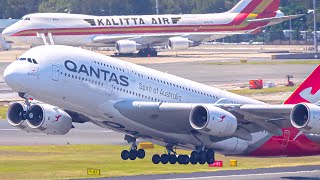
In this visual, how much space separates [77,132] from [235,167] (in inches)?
1025

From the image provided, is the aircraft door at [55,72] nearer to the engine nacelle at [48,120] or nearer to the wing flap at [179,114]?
the engine nacelle at [48,120]

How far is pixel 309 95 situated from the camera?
220ft

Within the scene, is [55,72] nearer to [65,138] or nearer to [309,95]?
[309,95]

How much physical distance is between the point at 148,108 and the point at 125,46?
357 ft

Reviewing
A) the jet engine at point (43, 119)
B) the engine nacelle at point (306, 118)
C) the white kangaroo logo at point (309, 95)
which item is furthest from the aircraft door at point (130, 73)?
the white kangaroo logo at point (309, 95)

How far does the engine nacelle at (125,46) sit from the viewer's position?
558 ft

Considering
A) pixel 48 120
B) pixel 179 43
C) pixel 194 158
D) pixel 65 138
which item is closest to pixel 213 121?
pixel 194 158

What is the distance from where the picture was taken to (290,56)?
168 m

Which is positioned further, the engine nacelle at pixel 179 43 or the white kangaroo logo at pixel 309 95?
the engine nacelle at pixel 179 43

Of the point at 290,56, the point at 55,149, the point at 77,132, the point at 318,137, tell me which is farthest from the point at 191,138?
the point at 290,56

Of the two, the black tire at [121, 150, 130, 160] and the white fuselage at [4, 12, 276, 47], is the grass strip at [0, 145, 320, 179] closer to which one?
the black tire at [121, 150, 130, 160]

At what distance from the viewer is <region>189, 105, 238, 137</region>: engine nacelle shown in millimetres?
60531

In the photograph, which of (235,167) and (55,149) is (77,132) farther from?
(235,167)

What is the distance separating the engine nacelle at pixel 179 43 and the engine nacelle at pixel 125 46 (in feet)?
18.9
